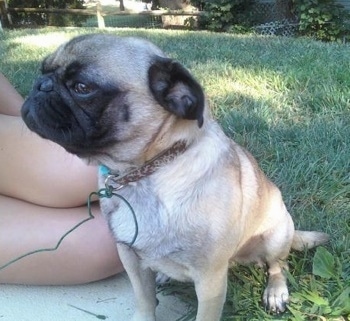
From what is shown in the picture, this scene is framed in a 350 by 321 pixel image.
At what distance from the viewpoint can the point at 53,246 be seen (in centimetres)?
190

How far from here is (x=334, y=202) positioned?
87.0 inches

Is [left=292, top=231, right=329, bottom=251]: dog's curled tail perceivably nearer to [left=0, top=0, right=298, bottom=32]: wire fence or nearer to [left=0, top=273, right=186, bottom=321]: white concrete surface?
[left=0, top=273, right=186, bottom=321]: white concrete surface

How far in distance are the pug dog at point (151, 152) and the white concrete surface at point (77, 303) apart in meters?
0.18

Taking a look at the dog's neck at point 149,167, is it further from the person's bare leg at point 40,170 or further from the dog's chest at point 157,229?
the person's bare leg at point 40,170

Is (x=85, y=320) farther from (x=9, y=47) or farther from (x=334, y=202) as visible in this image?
(x=9, y=47)

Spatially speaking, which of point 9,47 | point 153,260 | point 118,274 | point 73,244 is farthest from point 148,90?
point 9,47

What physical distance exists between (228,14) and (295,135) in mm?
6671

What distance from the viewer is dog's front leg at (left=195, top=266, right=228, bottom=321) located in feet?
5.02

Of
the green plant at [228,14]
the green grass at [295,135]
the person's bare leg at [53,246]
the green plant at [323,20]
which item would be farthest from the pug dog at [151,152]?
the green plant at [228,14]

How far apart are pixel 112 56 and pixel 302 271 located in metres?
1.06

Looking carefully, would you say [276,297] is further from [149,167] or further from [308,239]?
[149,167]

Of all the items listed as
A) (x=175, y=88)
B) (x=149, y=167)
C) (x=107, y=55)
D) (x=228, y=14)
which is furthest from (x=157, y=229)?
(x=228, y=14)

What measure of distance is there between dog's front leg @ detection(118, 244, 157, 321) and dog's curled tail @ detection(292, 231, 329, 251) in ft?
1.86

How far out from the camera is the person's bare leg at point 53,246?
1.89 metres
